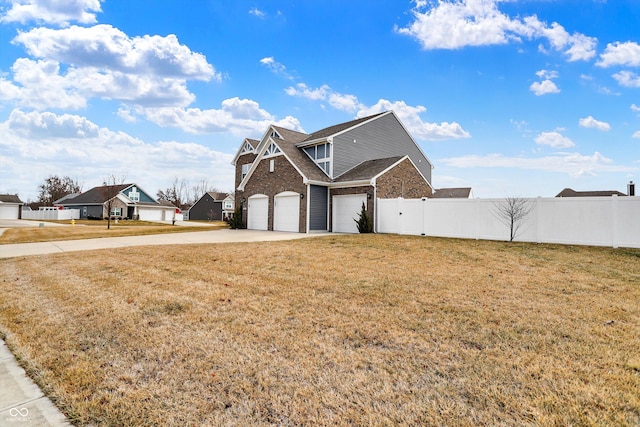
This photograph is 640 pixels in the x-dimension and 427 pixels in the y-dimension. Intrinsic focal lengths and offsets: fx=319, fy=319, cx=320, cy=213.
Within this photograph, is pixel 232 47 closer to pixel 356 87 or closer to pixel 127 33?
pixel 127 33

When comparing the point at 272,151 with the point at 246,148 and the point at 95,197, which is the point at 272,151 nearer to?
the point at 246,148

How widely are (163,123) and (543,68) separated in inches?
951

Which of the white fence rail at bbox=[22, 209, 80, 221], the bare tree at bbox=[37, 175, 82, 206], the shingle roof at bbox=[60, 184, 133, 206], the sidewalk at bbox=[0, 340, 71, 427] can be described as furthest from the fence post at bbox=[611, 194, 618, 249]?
the bare tree at bbox=[37, 175, 82, 206]

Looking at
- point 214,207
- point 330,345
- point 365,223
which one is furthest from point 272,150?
point 214,207

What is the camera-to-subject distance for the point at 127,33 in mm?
13961

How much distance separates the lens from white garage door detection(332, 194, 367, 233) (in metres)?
17.8

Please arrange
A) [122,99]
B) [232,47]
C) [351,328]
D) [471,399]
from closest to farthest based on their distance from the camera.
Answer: [471,399]
[351,328]
[232,47]
[122,99]

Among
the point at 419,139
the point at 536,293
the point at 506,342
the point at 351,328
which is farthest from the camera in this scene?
the point at 419,139

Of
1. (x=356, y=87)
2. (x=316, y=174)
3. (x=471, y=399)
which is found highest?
(x=356, y=87)

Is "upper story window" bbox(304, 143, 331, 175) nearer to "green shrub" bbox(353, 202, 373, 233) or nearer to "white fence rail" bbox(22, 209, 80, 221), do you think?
"green shrub" bbox(353, 202, 373, 233)

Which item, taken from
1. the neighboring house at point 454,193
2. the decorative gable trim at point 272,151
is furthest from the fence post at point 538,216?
the neighboring house at point 454,193

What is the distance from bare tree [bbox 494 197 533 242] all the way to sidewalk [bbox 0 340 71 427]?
13985 millimetres

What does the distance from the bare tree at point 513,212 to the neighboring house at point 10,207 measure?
6205 centimetres

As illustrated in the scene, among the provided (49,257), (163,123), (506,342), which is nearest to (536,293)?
(506,342)
